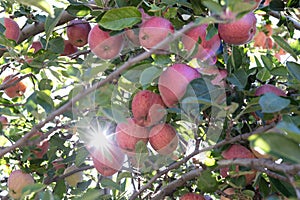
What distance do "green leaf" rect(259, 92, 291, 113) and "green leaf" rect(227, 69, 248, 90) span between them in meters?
0.21

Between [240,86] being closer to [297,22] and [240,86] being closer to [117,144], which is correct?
[117,144]

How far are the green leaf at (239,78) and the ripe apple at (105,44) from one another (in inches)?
15.1

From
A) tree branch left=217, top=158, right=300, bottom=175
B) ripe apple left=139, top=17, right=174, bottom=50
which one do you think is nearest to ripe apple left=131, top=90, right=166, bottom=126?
ripe apple left=139, top=17, right=174, bottom=50

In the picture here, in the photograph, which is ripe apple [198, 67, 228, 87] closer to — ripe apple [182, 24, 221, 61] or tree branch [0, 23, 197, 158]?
ripe apple [182, 24, 221, 61]

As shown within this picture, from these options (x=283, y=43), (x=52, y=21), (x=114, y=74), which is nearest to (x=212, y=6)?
(x=114, y=74)

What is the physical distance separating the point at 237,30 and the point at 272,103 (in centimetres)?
36

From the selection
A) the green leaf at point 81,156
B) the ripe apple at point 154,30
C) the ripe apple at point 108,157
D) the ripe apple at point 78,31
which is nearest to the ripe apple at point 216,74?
the ripe apple at point 154,30

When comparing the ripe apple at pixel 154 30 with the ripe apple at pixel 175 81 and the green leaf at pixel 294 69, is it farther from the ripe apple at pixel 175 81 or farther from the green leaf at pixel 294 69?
the green leaf at pixel 294 69

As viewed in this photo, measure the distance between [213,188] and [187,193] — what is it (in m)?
0.18

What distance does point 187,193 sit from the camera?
55.4 inches

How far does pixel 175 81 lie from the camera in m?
1.16

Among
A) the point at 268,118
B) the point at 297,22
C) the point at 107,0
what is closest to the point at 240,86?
the point at 268,118

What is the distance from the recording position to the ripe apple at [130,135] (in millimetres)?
1312

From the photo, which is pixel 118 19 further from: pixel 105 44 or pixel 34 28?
pixel 34 28
